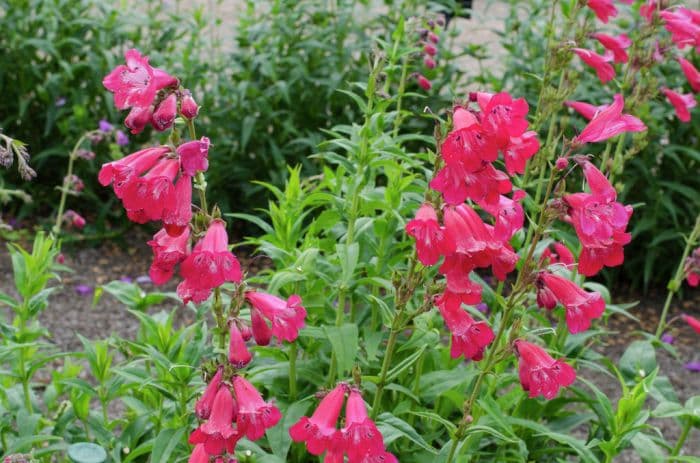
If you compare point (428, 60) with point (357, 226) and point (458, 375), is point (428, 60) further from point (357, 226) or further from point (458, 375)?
point (458, 375)

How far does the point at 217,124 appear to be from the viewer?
620 cm

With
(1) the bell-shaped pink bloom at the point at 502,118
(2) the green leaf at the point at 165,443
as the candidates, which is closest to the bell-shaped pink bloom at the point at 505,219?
(1) the bell-shaped pink bloom at the point at 502,118

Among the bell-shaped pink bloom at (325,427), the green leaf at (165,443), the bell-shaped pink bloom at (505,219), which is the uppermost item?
the bell-shaped pink bloom at (505,219)

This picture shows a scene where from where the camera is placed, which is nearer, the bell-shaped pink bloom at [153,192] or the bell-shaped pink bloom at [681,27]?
the bell-shaped pink bloom at [153,192]

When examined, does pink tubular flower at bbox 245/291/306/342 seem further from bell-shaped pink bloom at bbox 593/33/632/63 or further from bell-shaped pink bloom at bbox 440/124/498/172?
bell-shaped pink bloom at bbox 593/33/632/63

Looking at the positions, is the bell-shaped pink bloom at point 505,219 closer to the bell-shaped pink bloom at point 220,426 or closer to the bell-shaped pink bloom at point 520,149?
the bell-shaped pink bloom at point 520,149

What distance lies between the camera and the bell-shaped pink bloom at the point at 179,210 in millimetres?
2146

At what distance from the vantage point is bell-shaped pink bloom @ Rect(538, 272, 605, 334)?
7.91ft

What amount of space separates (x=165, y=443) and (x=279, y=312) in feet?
2.20

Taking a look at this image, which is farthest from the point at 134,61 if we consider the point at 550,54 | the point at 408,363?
the point at 550,54

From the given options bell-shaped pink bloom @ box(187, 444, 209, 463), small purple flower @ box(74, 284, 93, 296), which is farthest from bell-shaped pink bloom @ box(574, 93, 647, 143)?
small purple flower @ box(74, 284, 93, 296)

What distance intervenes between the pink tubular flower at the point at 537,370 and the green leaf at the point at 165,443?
A: 97cm

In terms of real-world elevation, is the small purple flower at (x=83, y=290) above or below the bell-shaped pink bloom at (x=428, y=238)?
below

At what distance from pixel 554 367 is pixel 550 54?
1.36 metres
